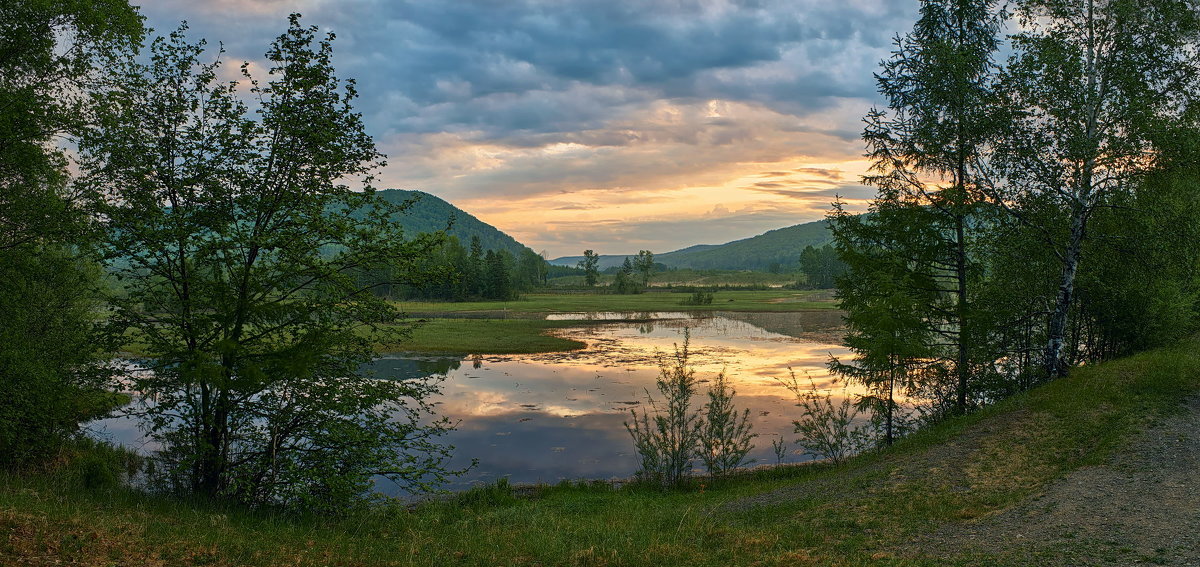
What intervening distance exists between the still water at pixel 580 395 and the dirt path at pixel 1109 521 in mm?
10737

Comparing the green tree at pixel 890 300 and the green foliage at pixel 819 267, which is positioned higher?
the green foliage at pixel 819 267

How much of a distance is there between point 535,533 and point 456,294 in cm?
10994

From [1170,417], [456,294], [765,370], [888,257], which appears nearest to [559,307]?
[456,294]

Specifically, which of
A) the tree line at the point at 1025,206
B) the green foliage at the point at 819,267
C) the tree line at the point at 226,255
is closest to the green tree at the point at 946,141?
the tree line at the point at 1025,206

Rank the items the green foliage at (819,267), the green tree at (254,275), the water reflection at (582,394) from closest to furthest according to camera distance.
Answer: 1. the green tree at (254,275)
2. the water reflection at (582,394)
3. the green foliage at (819,267)

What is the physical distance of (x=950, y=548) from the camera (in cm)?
909

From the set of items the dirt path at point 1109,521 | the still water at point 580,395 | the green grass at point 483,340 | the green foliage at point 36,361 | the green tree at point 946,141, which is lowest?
the still water at point 580,395

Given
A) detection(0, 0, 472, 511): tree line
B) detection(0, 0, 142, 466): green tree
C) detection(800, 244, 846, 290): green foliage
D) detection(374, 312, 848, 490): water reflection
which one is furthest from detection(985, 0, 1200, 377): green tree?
detection(800, 244, 846, 290): green foliage

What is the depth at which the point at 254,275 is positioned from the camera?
11.7 m

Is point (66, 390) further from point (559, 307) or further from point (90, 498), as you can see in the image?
point (559, 307)

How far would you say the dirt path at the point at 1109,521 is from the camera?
8.16 m

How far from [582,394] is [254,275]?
21.0 meters

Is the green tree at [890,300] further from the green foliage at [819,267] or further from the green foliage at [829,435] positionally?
the green foliage at [819,267]

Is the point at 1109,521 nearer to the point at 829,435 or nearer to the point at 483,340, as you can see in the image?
the point at 829,435
